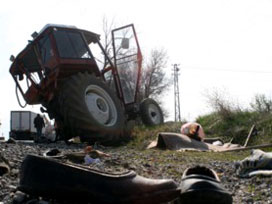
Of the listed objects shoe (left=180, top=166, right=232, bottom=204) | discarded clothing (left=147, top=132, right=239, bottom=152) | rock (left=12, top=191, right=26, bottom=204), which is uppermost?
shoe (left=180, top=166, right=232, bottom=204)

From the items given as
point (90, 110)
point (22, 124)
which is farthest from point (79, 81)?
point (22, 124)

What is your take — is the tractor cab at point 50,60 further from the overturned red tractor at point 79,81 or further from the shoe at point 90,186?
the shoe at point 90,186

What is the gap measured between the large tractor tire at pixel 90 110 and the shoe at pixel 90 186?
6286 millimetres

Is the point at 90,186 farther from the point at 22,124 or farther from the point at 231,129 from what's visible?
the point at 22,124

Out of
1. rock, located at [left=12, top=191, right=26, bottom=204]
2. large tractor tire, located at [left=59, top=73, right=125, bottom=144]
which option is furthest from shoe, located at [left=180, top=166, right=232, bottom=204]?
large tractor tire, located at [left=59, top=73, right=125, bottom=144]

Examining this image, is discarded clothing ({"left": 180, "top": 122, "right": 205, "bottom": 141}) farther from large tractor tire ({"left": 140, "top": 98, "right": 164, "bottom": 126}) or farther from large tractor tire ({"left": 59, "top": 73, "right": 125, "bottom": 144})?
large tractor tire ({"left": 140, "top": 98, "right": 164, "bottom": 126})

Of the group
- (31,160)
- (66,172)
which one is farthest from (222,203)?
(31,160)

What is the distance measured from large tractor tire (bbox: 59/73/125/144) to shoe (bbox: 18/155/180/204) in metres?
6.29

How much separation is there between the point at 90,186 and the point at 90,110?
685 cm

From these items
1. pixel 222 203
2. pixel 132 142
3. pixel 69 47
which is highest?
pixel 69 47

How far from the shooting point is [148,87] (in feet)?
98.7

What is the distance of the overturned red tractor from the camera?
8703mm

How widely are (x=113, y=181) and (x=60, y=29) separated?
7.96 metres

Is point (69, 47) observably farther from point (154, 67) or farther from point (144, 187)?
point (154, 67)
